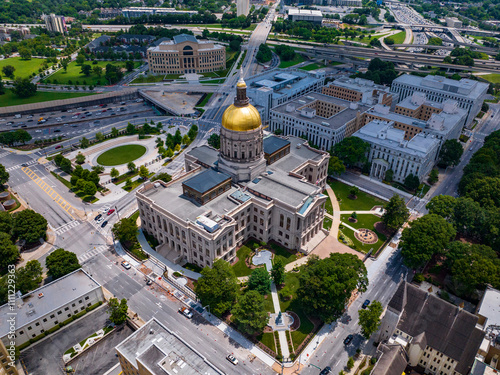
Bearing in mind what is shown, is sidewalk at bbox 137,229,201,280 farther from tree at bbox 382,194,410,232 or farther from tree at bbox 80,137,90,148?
tree at bbox 80,137,90,148

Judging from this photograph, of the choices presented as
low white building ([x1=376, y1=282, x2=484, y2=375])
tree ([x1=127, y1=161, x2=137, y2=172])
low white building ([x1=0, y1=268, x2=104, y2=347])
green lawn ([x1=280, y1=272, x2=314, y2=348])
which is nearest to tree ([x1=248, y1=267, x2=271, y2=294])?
green lawn ([x1=280, y1=272, x2=314, y2=348])

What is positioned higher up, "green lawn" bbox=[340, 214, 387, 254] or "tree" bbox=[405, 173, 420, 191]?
"tree" bbox=[405, 173, 420, 191]

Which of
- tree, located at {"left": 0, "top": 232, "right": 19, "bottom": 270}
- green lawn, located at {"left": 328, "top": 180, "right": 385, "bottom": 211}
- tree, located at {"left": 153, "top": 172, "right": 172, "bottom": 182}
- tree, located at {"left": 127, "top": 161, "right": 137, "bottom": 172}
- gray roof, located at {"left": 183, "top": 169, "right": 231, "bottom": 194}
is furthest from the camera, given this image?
tree, located at {"left": 127, "top": 161, "right": 137, "bottom": 172}

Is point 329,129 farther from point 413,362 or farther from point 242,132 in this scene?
point 413,362

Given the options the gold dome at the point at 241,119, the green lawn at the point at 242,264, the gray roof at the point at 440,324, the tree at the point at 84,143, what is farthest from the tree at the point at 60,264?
the gray roof at the point at 440,324

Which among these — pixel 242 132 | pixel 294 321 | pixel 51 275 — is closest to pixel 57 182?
pixel 51 275

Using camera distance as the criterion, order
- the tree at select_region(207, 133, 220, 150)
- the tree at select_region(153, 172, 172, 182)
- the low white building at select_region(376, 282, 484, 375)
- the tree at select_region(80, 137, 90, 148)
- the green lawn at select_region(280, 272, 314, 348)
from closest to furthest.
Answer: the low white building at select_region(376, 282, 484, 375), the green lawn at select_region(280, 272, 314, 348), the tree at select_region(153, 172, 172, 182), the tree at select_region(207, 133, 220, 150), the tree at select_region(80, 137, 90, 148)

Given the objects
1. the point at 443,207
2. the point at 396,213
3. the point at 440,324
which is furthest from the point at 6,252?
the point at 443,207

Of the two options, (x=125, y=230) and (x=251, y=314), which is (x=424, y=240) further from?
(x=125, y=230)
